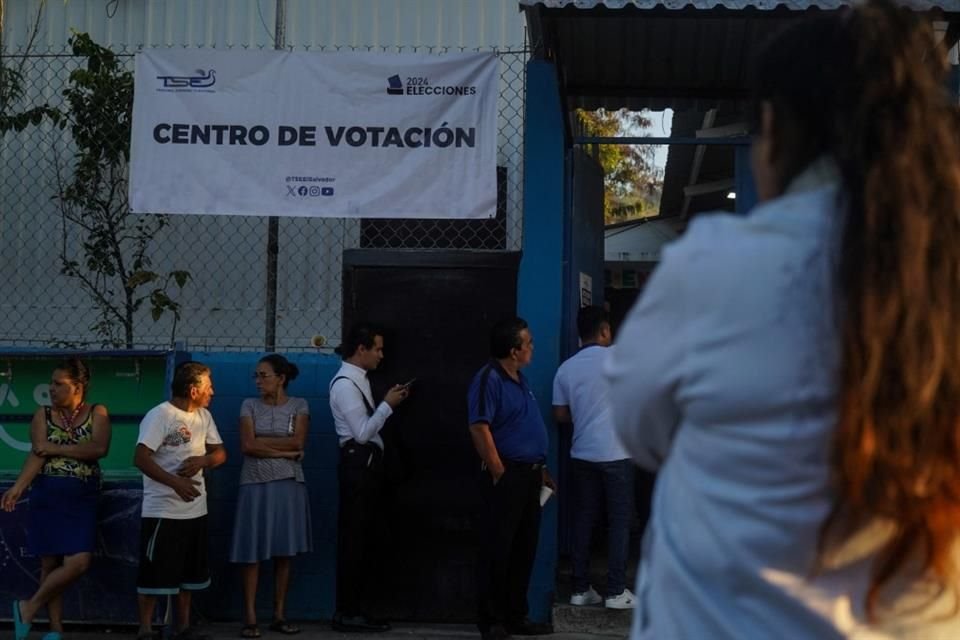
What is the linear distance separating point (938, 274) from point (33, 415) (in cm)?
687

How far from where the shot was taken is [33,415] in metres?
7.43

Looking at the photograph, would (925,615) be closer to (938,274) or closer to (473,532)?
(938,274)

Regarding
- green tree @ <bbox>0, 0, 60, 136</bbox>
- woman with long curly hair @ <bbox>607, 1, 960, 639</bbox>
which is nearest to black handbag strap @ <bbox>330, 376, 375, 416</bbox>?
green tree @ <bbox>0, 0, 60, 136</bbox>

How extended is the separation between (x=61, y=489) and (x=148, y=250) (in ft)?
8.36

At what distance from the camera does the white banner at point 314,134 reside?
7.25 metres

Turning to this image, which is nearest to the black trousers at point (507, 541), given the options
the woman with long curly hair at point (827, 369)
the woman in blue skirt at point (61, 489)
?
the woman in blue skirt at point (61, 489)

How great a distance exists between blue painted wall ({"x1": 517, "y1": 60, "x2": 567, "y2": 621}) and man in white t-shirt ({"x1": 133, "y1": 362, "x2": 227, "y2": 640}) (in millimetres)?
2046

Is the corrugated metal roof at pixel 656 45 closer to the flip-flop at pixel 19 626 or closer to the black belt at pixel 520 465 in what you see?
the black belt at pixel 520 465

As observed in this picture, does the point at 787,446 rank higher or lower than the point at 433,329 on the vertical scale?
lower

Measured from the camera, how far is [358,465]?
7203 mm

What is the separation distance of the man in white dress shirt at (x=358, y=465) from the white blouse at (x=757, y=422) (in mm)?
5663

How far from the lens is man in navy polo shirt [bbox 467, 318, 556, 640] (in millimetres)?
6926

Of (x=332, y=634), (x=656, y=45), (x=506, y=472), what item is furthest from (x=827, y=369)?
(x=656, y=45)

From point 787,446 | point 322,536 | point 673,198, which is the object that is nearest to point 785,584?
point 787,446
